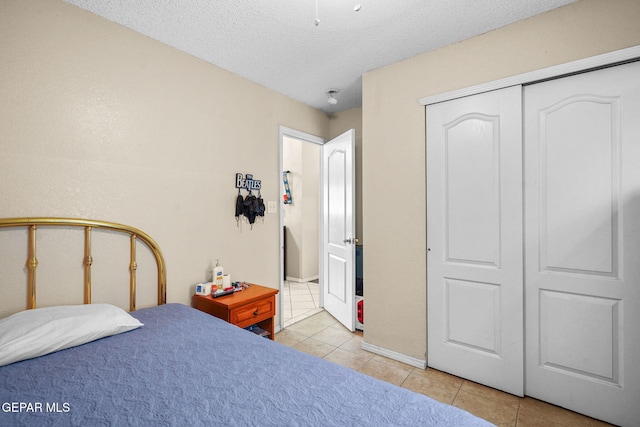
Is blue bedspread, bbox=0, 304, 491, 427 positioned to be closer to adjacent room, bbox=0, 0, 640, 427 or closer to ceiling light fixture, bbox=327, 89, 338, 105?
adjacent room, bbox=0, 0, 640, 427

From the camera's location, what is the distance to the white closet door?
1727mm

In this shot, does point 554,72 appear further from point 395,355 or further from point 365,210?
point 395,355

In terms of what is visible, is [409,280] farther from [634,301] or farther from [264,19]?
[264,19]

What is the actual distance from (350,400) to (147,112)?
2.28 metres

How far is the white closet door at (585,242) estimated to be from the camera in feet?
5.66

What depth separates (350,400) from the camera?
1006 millimetres

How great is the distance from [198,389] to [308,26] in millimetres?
2200

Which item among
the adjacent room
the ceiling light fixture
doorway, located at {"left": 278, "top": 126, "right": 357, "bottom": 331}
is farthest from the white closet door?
the ceiling light fixture

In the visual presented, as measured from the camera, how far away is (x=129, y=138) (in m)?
2.09

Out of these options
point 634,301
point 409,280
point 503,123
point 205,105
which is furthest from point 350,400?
point 205,105

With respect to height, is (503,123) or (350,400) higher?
(503,123)

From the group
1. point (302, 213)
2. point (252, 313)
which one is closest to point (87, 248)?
point (252, 313)

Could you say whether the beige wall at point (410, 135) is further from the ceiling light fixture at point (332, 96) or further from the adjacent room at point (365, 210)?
the ceiling light fixture at point (332, 96)

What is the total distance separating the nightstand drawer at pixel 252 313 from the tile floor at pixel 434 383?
0.57 m
